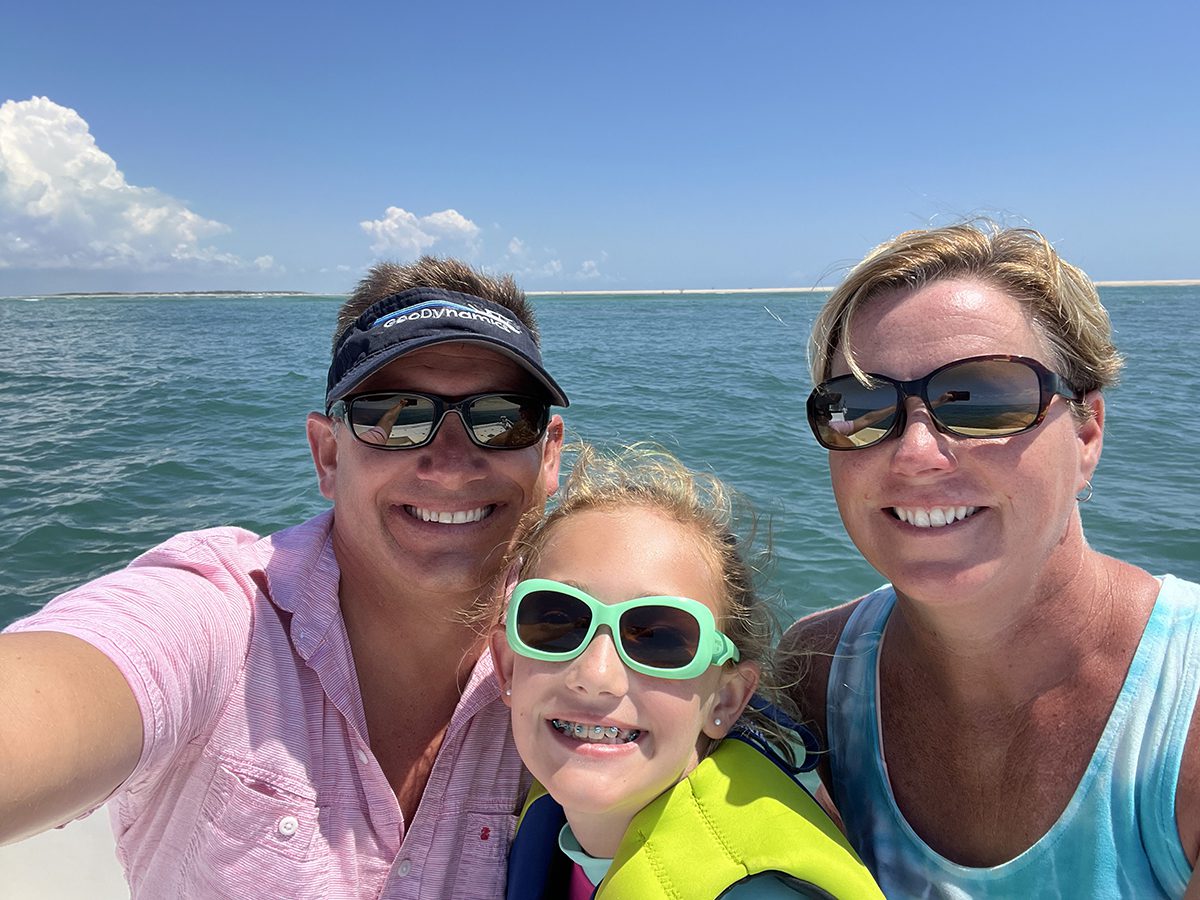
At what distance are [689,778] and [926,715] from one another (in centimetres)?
85

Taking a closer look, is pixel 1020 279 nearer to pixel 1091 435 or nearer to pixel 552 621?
pixel 1091 435

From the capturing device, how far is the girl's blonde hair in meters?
2.13

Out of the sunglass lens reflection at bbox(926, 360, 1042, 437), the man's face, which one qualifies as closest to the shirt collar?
the man's face

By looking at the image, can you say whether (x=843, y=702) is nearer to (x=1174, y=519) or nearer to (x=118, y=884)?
(x=118, y=884)

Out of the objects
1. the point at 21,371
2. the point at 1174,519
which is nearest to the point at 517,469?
the point at 1174,519

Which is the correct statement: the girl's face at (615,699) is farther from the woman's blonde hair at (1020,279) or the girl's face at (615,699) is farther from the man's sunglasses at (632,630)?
the woman's blonde hair at (1020,279)

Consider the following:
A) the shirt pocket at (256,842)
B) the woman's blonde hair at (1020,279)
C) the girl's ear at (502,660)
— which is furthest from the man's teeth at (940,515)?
the shirt pocket at (256,842)

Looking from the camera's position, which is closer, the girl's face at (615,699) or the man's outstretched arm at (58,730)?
the man's outstretched arm at (58,730)

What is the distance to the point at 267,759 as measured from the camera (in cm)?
191

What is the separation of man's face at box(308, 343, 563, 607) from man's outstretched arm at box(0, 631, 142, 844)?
76cm

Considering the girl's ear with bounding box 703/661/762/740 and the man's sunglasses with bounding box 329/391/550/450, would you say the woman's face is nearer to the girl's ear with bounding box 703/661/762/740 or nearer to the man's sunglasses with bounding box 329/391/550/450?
the girl's ear with bounding box 703/661/762/740

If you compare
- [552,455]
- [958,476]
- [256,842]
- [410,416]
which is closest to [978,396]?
[958,476]

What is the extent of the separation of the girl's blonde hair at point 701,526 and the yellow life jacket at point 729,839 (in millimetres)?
279

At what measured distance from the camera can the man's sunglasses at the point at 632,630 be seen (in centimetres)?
183
